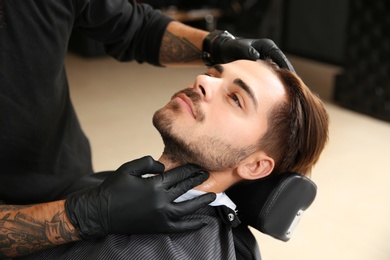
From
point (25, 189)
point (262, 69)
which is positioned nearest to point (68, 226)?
point (25, 189)

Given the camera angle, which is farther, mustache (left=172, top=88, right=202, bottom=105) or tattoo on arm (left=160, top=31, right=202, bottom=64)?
tattoo on arm (left=160, top=31, right=202, bottom=64)

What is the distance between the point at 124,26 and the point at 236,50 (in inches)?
18.4

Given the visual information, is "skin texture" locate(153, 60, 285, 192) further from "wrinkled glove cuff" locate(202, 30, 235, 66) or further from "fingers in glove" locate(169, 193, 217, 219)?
"wrinkled glove cuff" locate(202, 30, 235, 66)

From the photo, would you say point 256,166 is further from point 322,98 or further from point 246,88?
point 322,98

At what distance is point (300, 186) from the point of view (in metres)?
1.43

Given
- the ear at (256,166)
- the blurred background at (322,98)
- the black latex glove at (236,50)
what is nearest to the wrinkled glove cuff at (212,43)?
the black latex glove at (236,50)

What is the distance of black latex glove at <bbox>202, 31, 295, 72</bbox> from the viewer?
62.9 inches

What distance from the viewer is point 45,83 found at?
5.30 feet

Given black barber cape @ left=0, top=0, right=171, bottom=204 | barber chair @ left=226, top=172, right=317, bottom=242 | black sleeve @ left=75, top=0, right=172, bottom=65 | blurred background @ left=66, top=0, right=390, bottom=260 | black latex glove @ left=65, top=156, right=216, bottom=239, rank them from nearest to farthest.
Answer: black latex glove @ left=65, top=156, right=216, bottom=239
barber chair @ left=226, top=172, right=317, bottom=242
black barber cape @ left=0, top=0, right=171, bottom=204
black sleeve @ left=75, top=0, right=172, bottom=65
blurred background @ left=66, top=0, right=390, bottom=260

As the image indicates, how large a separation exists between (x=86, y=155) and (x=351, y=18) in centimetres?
268

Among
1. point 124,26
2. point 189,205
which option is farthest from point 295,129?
point 124,26

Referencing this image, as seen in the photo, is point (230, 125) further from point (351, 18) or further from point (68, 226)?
point (351, 18)

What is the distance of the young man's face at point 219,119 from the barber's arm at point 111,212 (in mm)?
115

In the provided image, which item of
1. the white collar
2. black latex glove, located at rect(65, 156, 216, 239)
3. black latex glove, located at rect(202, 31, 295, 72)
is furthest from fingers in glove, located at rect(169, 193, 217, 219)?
black latex glove, located at rect(202, 31, 295, 72)
